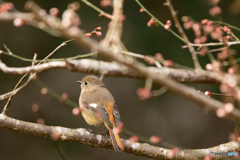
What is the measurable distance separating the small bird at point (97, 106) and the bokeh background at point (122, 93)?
1.57 metres

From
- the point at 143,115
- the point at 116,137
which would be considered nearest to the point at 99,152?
the point at 143,115

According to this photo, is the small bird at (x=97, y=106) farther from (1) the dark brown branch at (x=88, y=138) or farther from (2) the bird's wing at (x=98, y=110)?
(1) the dark brown branch at (x=88, y=138)

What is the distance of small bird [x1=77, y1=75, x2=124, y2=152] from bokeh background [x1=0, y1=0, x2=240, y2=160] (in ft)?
5.16

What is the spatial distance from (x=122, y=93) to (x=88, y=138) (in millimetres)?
3059

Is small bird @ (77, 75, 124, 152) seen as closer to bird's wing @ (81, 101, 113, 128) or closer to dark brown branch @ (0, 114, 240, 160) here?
bird's wing @ (81, 101, 113, 128)

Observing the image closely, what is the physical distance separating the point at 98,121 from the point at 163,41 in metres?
2.62

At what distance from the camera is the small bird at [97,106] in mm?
3424

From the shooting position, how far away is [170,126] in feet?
19.8

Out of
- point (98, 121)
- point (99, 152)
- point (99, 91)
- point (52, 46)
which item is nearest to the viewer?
point (98, 121)

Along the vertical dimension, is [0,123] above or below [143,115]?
below

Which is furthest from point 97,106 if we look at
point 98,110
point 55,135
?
point 55,135

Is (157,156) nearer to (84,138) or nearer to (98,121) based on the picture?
(84,138)

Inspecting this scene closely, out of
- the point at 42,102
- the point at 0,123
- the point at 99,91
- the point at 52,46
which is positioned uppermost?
the point at 52,46

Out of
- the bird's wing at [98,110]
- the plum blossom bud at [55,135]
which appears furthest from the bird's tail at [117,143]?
the plum blossom bud at [55,135]
